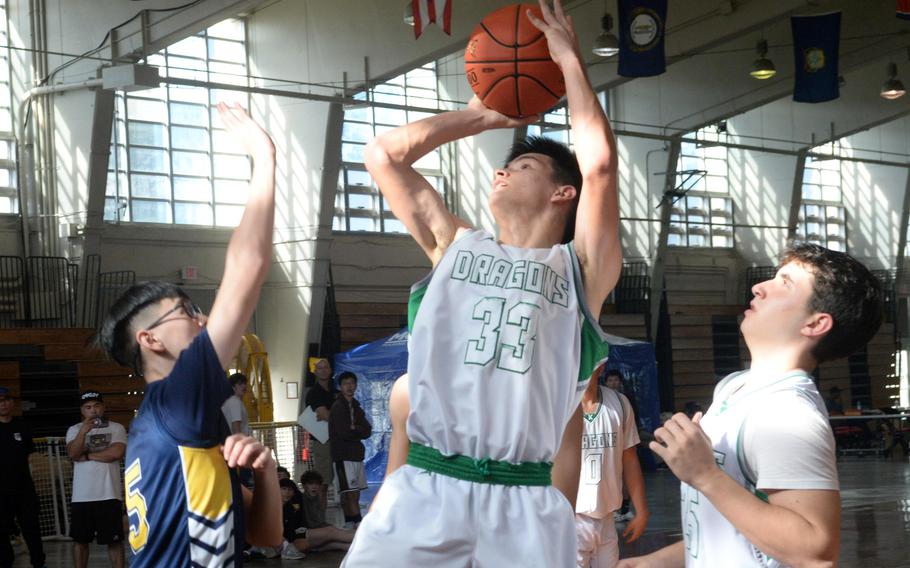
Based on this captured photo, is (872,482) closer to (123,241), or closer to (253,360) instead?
(253,360)

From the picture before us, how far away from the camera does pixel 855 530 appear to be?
10.4m

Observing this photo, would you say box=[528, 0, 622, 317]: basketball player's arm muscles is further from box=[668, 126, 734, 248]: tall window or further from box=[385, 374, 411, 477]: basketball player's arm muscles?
box=[668, 126, 734, 248]: tall window

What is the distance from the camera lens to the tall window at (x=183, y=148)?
17.3 metres

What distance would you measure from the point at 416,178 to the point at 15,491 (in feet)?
25.1

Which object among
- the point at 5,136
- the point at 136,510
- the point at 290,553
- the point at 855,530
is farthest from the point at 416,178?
the point at 5,136

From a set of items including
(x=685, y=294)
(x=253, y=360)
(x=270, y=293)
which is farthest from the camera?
(x=685, y=294)

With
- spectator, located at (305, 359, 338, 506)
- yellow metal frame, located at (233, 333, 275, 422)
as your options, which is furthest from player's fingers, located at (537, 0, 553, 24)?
yellow metal frame, located at (233, 333, 275, 422)

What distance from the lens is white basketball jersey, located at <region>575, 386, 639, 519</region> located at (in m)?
6.11

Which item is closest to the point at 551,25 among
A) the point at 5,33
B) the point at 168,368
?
the point at 168,368

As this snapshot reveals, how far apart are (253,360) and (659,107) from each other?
996 cm

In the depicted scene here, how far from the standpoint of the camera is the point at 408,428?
A: 2535 mm

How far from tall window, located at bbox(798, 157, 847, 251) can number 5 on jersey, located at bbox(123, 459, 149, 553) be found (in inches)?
983

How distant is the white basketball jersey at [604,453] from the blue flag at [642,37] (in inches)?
372

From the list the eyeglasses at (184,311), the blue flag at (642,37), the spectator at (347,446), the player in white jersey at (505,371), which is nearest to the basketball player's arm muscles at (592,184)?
the player in white jersey at (505,371)
